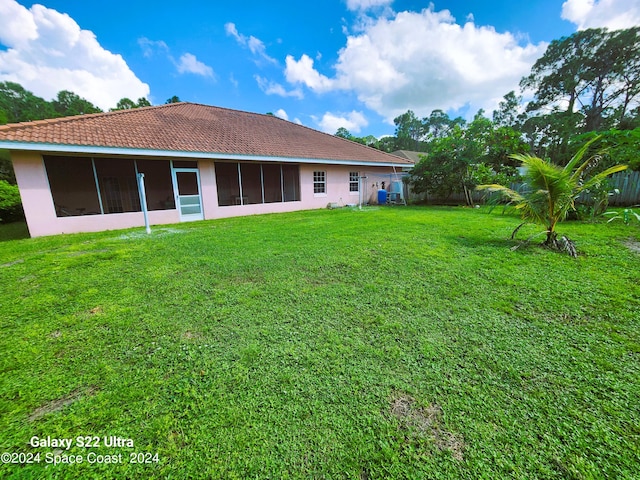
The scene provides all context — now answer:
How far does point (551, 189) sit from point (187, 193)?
11.3m

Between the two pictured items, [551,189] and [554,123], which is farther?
[554,123]

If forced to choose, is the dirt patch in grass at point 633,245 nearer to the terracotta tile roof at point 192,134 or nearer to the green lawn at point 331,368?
the green lawn at point 331,368

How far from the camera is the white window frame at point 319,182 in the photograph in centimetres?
1343

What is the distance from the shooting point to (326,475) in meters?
1.34

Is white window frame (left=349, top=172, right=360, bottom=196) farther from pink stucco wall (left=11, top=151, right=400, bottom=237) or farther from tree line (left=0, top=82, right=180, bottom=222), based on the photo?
tree line (left=0, top=82, right=180, bottom=222)

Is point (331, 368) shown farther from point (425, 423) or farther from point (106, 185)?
point (106, 185)

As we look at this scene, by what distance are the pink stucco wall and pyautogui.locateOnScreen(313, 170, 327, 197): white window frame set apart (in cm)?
13

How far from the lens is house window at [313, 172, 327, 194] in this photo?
44.1 ft

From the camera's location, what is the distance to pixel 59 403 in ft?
5.85

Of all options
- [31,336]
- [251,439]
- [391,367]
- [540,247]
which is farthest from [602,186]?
[31,336]

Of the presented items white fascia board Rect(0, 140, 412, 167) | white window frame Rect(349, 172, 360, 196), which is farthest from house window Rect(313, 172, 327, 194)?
white window frame Rect(349, 172, 360, 196)

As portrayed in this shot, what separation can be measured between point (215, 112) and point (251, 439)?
16.4 m

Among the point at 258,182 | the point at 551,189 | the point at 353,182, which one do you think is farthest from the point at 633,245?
the point at 258,182

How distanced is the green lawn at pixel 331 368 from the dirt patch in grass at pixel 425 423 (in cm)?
1
